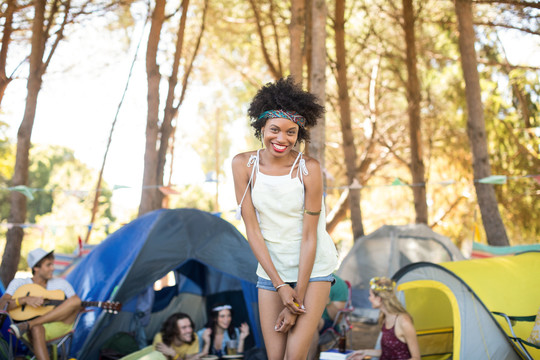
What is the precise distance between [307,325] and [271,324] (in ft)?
0.53

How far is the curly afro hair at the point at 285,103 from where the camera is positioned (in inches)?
104

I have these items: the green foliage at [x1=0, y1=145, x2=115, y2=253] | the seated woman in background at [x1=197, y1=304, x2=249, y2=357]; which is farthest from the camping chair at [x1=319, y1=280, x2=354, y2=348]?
the green foliage at [x1=0, y1=145, x2=115, y2=253]

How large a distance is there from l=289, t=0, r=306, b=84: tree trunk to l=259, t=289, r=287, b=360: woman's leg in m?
4.91

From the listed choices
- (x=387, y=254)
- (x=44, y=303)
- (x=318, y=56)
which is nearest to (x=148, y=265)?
(x=44, y=303)

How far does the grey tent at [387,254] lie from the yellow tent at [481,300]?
3644 millimetres

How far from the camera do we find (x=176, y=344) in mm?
5449

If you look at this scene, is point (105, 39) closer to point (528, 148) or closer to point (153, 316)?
point (153, 316)

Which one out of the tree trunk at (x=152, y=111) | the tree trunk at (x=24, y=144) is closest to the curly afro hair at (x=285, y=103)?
the tree trunk at (x=152, y=111)

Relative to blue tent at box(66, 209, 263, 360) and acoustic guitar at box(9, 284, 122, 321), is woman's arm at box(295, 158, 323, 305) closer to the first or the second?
acoustic guitar at box(9, 284, 122, 321)

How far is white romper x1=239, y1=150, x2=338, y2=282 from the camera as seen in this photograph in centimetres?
251

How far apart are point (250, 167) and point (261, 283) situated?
53 cm

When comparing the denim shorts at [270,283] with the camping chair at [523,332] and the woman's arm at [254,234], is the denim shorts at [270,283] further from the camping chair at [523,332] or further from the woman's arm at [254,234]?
the camping chair at [523,332]

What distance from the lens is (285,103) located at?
8.66 feet

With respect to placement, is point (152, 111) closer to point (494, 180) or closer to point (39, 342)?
point (39, 342)
